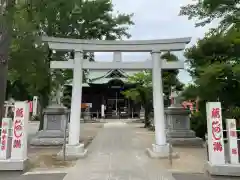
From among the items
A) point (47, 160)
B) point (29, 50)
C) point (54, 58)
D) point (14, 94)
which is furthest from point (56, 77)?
point (14, 94)

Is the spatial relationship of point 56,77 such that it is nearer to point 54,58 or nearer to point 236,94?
point 54,58

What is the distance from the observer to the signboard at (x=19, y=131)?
7.04m

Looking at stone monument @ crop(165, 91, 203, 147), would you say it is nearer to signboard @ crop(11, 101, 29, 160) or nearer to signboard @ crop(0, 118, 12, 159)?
signboard @ crop(11, 101, 29, 160)

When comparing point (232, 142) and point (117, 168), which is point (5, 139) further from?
point (232, 142)

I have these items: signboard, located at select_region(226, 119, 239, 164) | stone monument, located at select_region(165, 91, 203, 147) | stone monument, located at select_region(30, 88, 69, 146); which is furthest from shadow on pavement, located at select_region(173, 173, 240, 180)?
stone monument, located at select_region(30, 88, 69, 146)

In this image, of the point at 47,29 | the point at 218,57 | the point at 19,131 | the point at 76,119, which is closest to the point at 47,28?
the point at 47,29

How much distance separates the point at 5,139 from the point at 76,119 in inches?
111

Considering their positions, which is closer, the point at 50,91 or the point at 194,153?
the point at 194,153

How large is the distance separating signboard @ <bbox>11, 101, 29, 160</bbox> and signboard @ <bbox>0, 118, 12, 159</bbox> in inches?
8.7

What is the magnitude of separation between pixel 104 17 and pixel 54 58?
11.5 feet

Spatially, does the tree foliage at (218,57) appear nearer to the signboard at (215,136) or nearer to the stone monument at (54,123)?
the signboard at (215,136)

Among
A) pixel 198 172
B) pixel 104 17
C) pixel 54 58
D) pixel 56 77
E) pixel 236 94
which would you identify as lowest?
pixel 198 172

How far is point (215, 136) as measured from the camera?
21.9ft

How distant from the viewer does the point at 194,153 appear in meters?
10.2
